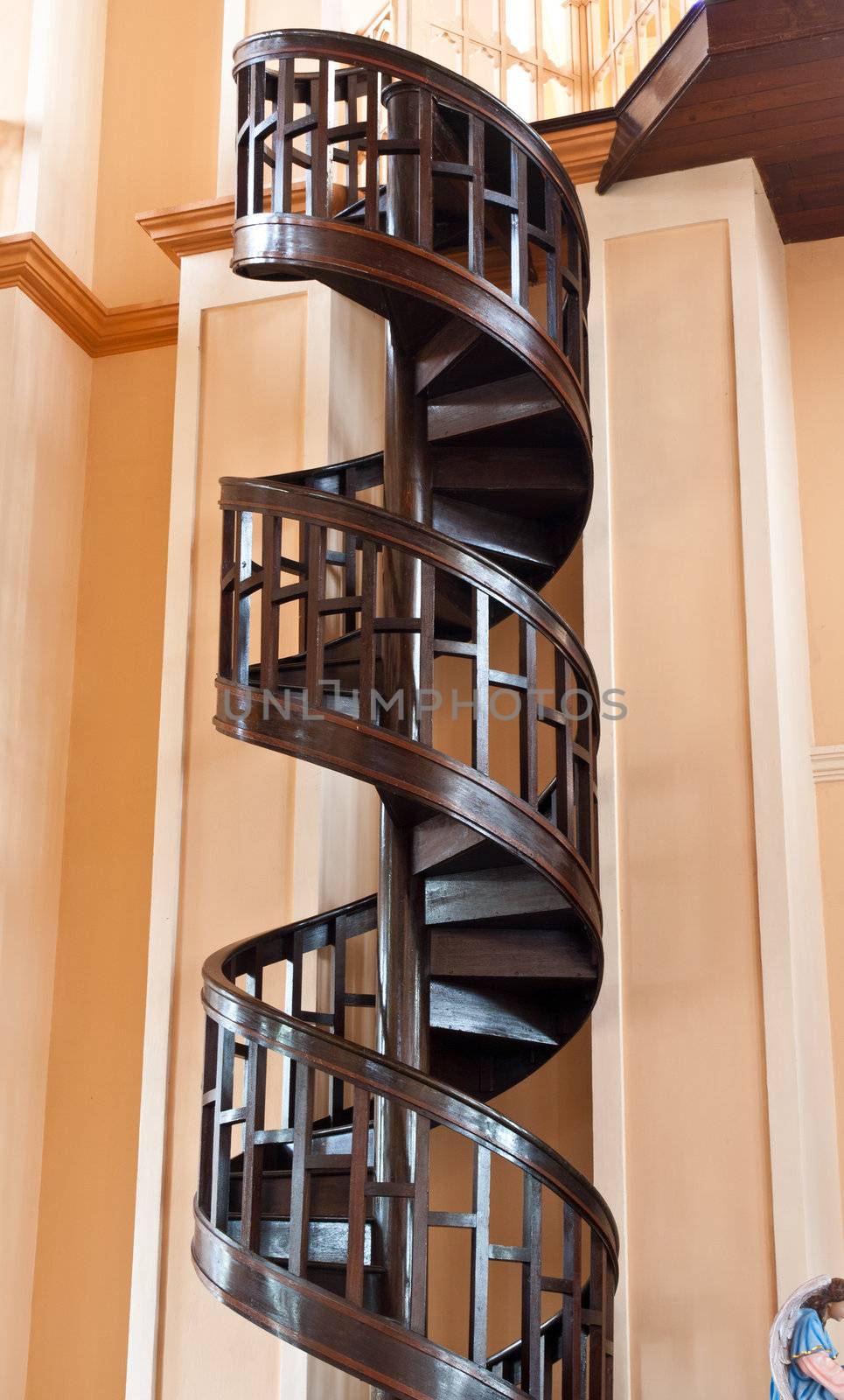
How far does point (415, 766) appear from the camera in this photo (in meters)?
3.39

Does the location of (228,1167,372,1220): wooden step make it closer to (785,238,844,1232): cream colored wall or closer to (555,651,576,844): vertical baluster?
(555,651,576,844): vertical baluster

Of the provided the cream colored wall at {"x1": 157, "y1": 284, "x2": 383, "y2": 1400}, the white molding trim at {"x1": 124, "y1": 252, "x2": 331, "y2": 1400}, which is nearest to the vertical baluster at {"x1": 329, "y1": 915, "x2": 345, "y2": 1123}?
the cream colored wall at {"x1": 157, "y1": 284, "x2": 383, "y2": 1400}

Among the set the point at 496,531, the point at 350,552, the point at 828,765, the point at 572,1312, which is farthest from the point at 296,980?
the point at 828,765

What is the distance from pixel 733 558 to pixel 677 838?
76cm

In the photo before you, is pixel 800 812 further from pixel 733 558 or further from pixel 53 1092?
pixel 53 1092

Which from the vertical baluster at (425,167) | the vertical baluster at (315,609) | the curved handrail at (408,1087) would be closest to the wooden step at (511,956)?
the curved handrail at (408,1087)

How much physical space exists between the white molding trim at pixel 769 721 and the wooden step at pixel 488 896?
34 centimetres

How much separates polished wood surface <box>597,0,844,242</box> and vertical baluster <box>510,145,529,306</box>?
1.74 feet

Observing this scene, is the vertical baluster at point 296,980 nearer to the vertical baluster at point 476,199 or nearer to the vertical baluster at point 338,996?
the vertical baluster at point 338,996

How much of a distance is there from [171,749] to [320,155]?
1645 millimetres

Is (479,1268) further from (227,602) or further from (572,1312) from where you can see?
(227,602)

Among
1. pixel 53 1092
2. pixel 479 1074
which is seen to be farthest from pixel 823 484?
pixel 53 1092

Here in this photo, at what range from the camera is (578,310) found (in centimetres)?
411

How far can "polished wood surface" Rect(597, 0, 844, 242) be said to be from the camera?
13.0 ft
